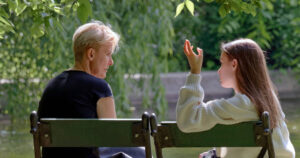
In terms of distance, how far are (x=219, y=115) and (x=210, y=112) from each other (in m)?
0.05

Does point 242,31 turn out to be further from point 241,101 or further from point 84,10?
point 241,101

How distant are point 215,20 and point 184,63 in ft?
3.67

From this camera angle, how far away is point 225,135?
345cm

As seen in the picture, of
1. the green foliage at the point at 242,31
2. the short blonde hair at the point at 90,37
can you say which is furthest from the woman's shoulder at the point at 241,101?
the green foliage at the point at 242,31

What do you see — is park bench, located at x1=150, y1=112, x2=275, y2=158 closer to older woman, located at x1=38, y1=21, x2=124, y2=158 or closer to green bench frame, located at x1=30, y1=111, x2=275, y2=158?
green bench frame, located at x1=30, y1=111, x2=275, y2=158

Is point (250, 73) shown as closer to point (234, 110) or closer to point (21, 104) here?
point (234, 110)

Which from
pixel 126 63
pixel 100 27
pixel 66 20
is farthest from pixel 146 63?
pixel 100 27

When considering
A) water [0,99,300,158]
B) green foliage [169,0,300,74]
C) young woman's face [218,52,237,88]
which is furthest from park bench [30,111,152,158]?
green foliage [169,0,300,74]

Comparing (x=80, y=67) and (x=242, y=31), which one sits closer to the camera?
(x=80, y=67)

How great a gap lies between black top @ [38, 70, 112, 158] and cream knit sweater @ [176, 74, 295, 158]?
0.46 m

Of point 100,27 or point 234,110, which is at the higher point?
point 100,27

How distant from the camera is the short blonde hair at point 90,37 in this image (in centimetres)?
400

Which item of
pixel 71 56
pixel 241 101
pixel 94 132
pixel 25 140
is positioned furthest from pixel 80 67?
pixel 25 140

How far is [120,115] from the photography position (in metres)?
9.20
